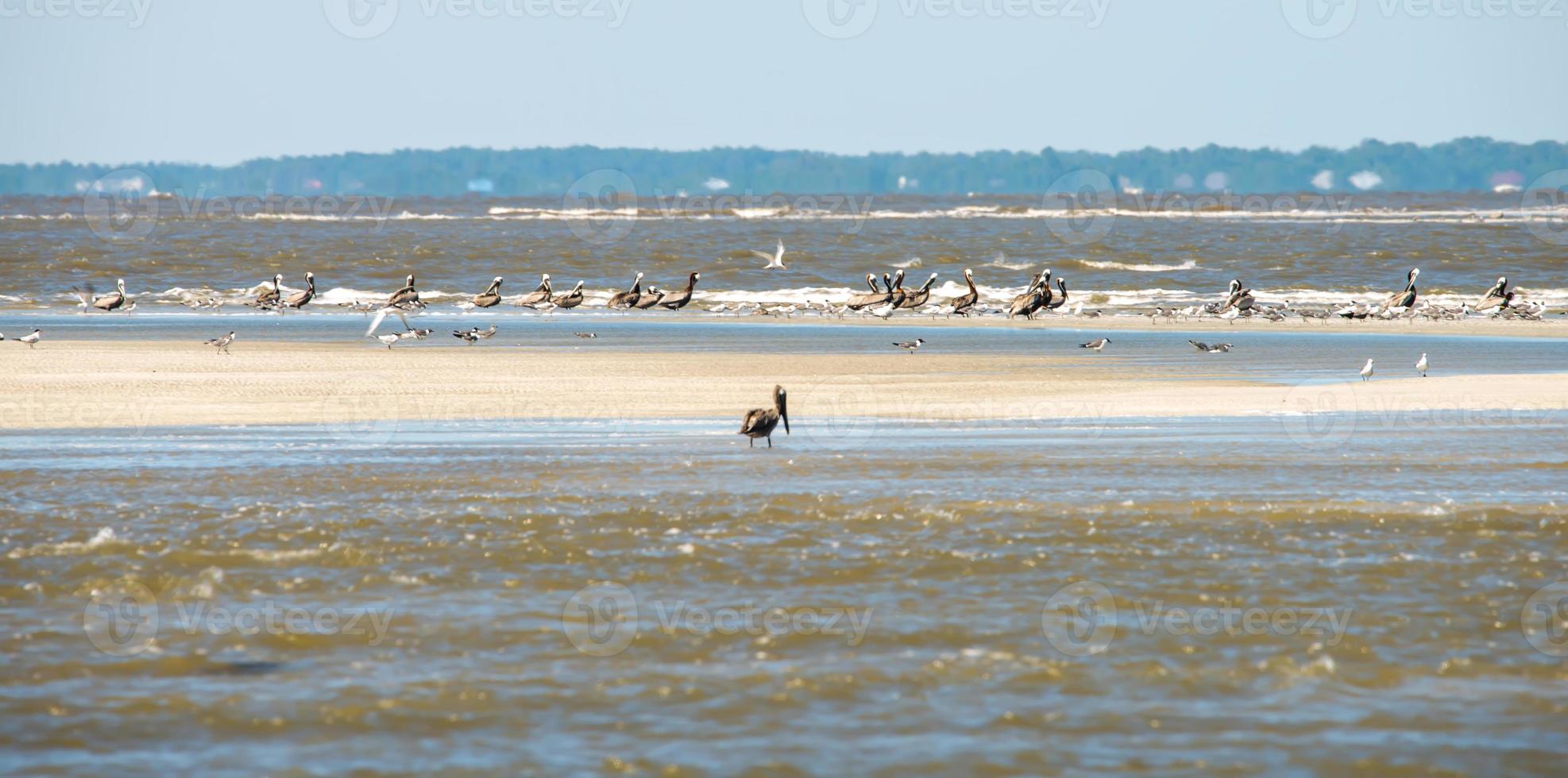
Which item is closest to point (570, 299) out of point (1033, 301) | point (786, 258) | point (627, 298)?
point (627, 298)

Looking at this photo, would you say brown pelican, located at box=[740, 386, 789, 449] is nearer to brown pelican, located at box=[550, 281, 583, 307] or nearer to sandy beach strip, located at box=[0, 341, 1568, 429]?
sandy beach strip, located at box=[0, 341, 1568, 429]

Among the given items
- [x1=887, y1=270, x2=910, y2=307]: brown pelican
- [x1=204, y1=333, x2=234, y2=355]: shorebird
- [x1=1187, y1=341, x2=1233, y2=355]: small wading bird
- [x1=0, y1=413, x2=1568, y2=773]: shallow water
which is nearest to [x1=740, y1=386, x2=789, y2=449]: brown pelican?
[x1=0, y1=413, x2=1568, y2=773]: shallow water

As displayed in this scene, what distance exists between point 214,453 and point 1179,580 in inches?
290

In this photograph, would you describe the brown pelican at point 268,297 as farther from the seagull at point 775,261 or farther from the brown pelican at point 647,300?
the seagull at point 775,261

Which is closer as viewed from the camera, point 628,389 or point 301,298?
point 628,389

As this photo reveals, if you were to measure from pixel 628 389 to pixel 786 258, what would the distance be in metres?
31.8

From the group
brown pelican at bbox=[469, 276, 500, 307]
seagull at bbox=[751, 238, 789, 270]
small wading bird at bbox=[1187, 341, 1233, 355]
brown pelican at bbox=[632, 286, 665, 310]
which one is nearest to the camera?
small wading bird at bbox=[1187, 341, 1233, 355]

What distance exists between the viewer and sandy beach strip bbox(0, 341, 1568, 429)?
48.3 ft

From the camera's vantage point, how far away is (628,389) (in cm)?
1686

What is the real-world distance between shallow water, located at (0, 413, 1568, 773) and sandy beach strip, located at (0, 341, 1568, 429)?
2.51 metres

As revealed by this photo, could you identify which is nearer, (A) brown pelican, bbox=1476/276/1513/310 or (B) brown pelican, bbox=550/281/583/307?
(A) brown pelican, bbox=1476/276/1513/310

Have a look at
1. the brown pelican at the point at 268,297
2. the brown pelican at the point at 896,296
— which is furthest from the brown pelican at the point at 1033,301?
the brown pelican at the point at 268,297

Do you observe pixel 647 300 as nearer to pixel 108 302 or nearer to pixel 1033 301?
pixel 1033 301

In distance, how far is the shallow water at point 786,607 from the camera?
588cm
